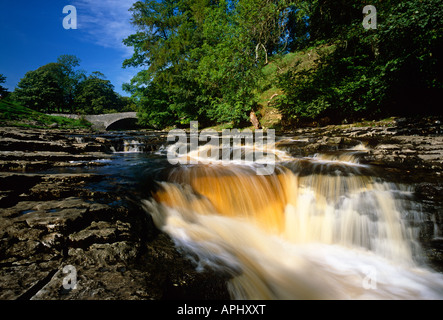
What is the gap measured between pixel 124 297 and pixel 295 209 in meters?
3.48

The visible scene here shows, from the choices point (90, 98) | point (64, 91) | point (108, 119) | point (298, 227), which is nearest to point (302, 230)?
point (298, 227)

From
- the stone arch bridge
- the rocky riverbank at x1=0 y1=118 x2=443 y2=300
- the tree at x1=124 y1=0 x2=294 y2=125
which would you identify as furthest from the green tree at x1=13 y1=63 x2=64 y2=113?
the rocky riverbank at x1=0 y1=118 x2=443 y2=300

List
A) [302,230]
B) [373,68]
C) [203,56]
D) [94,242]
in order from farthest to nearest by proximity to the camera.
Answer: [203,56] → [373,68] → [302,230] → [94,242]

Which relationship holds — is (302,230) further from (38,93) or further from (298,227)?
(38,93)

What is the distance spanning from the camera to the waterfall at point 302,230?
97.1 inches

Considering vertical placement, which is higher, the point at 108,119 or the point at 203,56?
the point at 203,56

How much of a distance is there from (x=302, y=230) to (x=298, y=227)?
9 centimetres

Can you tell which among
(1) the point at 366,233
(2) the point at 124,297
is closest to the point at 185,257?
(2) the point at 124,297

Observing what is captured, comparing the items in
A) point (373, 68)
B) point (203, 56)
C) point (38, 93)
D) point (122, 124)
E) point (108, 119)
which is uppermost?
point (38, 93)

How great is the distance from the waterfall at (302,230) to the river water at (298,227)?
16 millimetres

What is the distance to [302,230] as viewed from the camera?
3717 mm

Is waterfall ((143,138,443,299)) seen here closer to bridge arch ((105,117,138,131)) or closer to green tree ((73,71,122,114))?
bridge arch ((105,117,138,131))

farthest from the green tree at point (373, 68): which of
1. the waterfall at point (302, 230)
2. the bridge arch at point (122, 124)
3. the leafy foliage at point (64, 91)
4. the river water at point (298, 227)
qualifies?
the leafy foliage at point (64, 91)

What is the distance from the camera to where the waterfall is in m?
2.47
